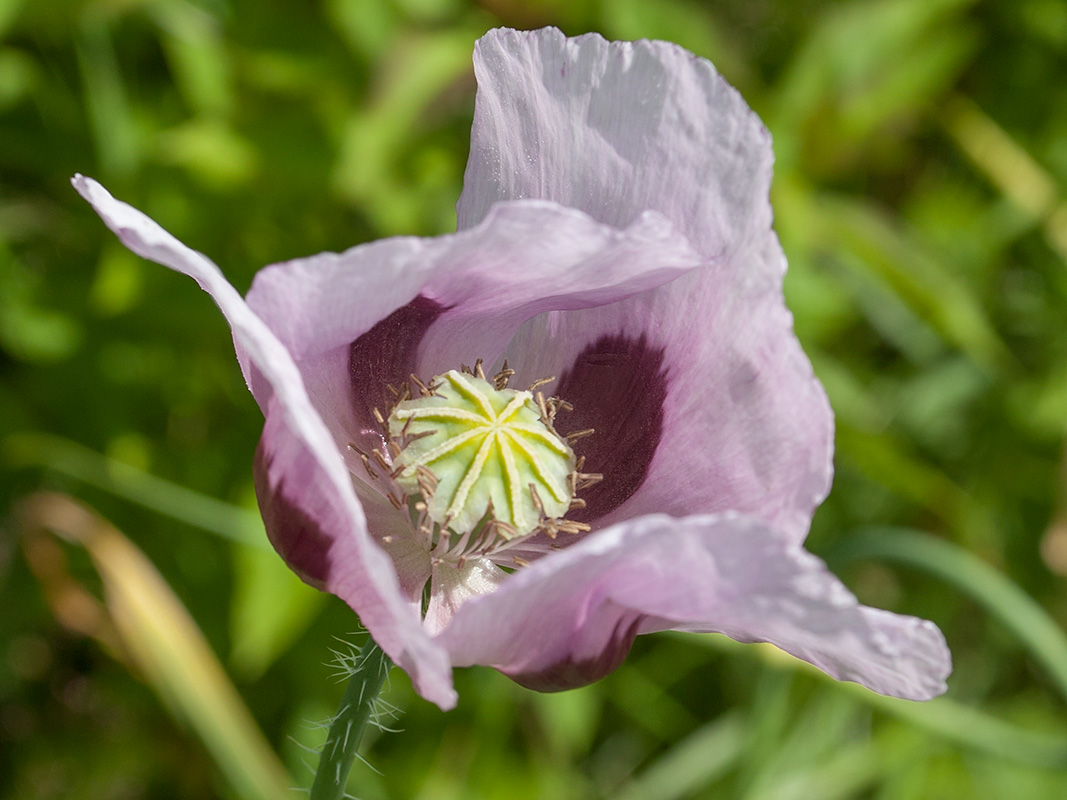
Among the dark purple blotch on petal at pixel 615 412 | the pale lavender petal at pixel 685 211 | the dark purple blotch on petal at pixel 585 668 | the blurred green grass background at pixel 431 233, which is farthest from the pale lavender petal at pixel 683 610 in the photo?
the blurred green grass background at pixel 431 233

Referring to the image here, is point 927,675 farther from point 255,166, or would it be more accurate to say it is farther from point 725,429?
point 255,166

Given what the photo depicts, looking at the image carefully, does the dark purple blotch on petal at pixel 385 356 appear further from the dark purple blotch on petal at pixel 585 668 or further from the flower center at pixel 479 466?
the dark purple blotch on petal at pixel 585 668

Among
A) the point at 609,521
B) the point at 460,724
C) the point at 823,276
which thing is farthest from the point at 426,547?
the point at 823,276

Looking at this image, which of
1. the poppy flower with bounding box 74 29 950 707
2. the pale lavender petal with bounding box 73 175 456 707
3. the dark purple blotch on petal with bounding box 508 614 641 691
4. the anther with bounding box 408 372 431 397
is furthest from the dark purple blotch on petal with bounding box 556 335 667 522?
the pale lavender petal with bounding box 73 175 456 707

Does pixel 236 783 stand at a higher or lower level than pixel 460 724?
higher

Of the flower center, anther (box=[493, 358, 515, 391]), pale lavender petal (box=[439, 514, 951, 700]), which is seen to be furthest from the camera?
anther (box=[493, 358, 515, 391])

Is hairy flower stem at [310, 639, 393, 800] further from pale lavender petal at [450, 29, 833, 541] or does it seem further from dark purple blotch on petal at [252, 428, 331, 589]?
pale lavender petal at [450, 29, 833, 541]

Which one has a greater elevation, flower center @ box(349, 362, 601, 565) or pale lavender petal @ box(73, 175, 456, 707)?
pale lavender petal @ box(73, 175, 456, 707)
